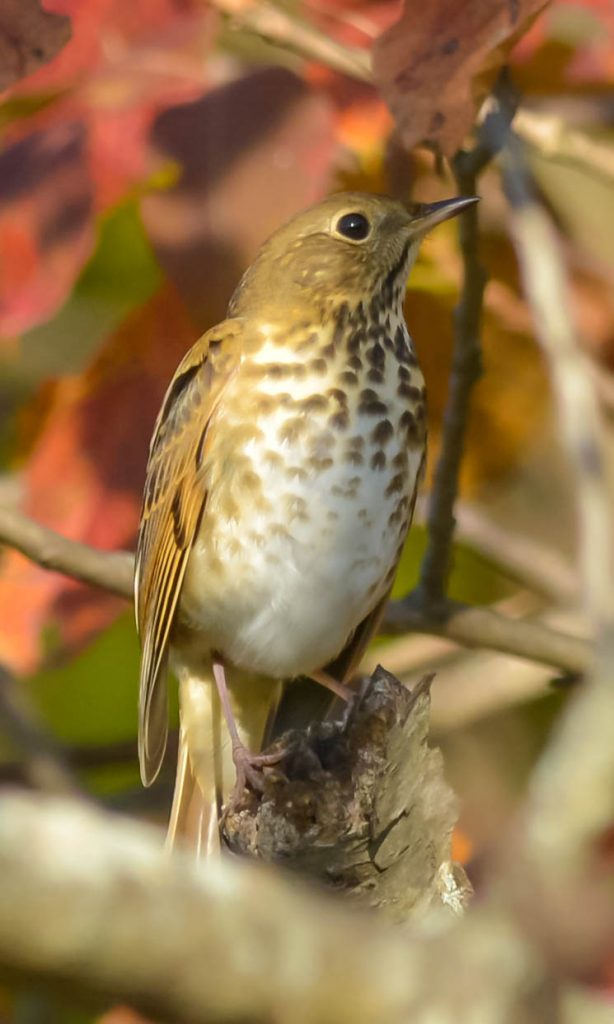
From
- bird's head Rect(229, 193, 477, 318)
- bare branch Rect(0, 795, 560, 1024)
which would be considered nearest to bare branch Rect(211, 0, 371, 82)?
bird's head Rect(229, 193, 477, 318)

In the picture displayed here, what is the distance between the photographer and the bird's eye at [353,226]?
301 centimetres

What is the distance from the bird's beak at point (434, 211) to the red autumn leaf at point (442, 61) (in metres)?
0.50

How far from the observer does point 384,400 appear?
9.28 ft

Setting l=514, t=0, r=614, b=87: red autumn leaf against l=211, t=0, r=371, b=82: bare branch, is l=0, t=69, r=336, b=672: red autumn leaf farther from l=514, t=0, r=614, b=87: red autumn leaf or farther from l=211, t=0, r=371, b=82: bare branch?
l=514, t=0, r=614, b=87: red autumn leaf

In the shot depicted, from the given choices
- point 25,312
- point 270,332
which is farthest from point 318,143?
point 25,312

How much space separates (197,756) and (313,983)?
104 inches

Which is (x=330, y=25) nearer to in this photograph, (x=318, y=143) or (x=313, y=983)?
(x=318, y=143)

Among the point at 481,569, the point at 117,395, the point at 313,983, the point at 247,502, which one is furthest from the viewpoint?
the point at 481,569

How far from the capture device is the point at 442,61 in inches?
81.7

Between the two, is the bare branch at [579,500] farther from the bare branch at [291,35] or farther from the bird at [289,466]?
the bare branch at [291,35]

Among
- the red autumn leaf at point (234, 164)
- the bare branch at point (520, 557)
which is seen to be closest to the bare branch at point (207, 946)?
the red autumn leaf at point (234, 164)

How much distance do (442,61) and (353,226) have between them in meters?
0.95

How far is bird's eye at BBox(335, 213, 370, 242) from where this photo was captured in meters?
3.01

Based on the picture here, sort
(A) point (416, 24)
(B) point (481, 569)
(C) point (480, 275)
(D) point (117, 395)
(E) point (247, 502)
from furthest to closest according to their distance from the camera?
(B) point (481, 569), (D) point (117, 395), (E) point (247, 502), (C) point (480, 275), (A) point (416, 24)
